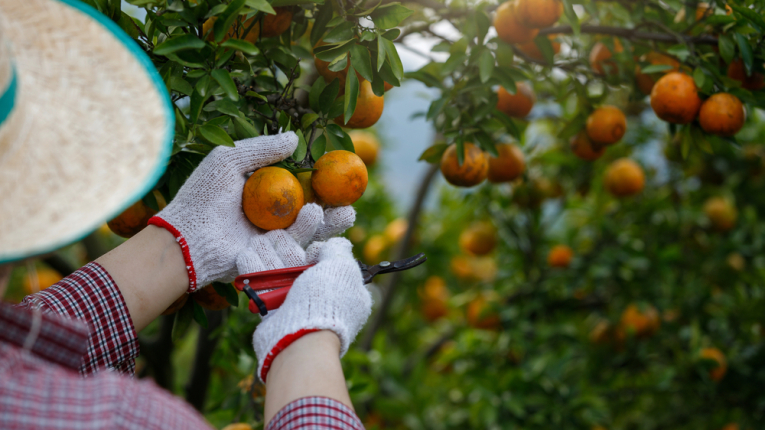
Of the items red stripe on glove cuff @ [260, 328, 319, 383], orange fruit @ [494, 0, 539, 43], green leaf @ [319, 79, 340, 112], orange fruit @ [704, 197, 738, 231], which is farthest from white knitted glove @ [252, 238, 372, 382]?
orange fruit @ [704, 197, 738, 231]

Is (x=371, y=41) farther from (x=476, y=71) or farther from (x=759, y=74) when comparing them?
(x=759, y=74)

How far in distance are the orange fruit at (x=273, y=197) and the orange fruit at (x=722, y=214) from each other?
2500mm

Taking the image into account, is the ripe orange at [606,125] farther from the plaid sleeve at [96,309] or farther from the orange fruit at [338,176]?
the plaid sleeve at [96,309]

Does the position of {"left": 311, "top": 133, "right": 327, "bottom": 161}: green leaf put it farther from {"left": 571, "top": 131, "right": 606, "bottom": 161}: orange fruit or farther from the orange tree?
{"left": 571, "top": 131, "right": 606, "bottom": 161}: orange fruit

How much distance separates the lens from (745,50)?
1322mm

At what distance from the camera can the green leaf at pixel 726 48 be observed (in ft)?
4.51

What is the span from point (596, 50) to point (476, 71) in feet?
1.71

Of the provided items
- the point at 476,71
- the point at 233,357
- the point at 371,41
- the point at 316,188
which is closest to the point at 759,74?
the point at 476,71

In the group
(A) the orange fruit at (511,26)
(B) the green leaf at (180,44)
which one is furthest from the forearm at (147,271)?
(A) the orange fruit at (511,26)

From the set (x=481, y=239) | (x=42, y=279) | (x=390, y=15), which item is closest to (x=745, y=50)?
(x=390, y=15)

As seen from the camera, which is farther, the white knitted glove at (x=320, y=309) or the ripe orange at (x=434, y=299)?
the ripe orange at (x=434, y=299)

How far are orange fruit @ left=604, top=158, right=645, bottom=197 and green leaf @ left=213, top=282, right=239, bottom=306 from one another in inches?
75.8

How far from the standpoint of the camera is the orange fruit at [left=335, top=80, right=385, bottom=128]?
121cm

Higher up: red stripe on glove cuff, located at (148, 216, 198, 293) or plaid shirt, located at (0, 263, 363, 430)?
plaid shirt, located at (0, 263, 363, 430)
